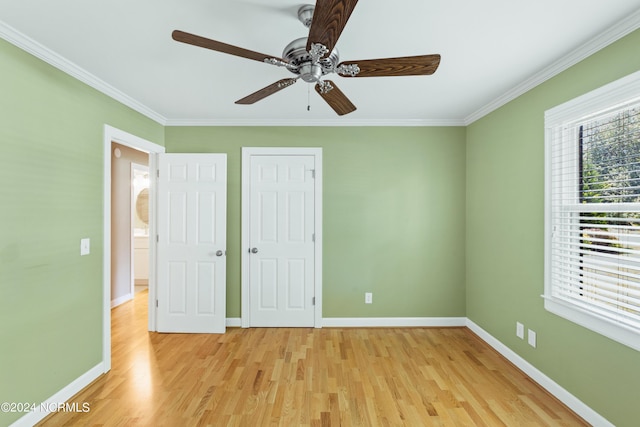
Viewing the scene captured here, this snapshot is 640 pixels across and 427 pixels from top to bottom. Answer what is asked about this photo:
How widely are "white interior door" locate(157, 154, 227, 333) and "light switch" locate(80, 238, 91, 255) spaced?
103 centimetres

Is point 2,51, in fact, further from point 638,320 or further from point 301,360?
point 638,320

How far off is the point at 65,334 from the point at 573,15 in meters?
3.79

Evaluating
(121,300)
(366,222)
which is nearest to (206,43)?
(366,222)

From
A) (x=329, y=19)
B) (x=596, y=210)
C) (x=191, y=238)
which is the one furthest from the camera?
(x=191, y=238)

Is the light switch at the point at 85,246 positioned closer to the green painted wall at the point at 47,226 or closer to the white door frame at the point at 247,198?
the green painted wall at the point at 47,226

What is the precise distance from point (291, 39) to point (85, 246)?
7.19 feet

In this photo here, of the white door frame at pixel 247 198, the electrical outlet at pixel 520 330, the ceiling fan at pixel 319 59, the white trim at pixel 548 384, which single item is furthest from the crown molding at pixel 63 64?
the white trim at pixel 548 384

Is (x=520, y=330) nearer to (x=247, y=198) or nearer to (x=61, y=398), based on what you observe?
(x=247, y=198)

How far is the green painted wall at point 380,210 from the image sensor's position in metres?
3.66

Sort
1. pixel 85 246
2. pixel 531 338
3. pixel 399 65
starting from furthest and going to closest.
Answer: pixel 531 338, pixel 85 246, pixel 399 65

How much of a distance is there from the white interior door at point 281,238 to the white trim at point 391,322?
0.30m

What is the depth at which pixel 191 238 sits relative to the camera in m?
3.51

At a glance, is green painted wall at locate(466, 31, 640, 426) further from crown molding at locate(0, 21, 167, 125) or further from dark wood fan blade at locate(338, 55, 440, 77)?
crown molding at locate(0, 21, 167, 125)

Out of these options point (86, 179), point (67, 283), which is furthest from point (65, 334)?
point (86, 179)
